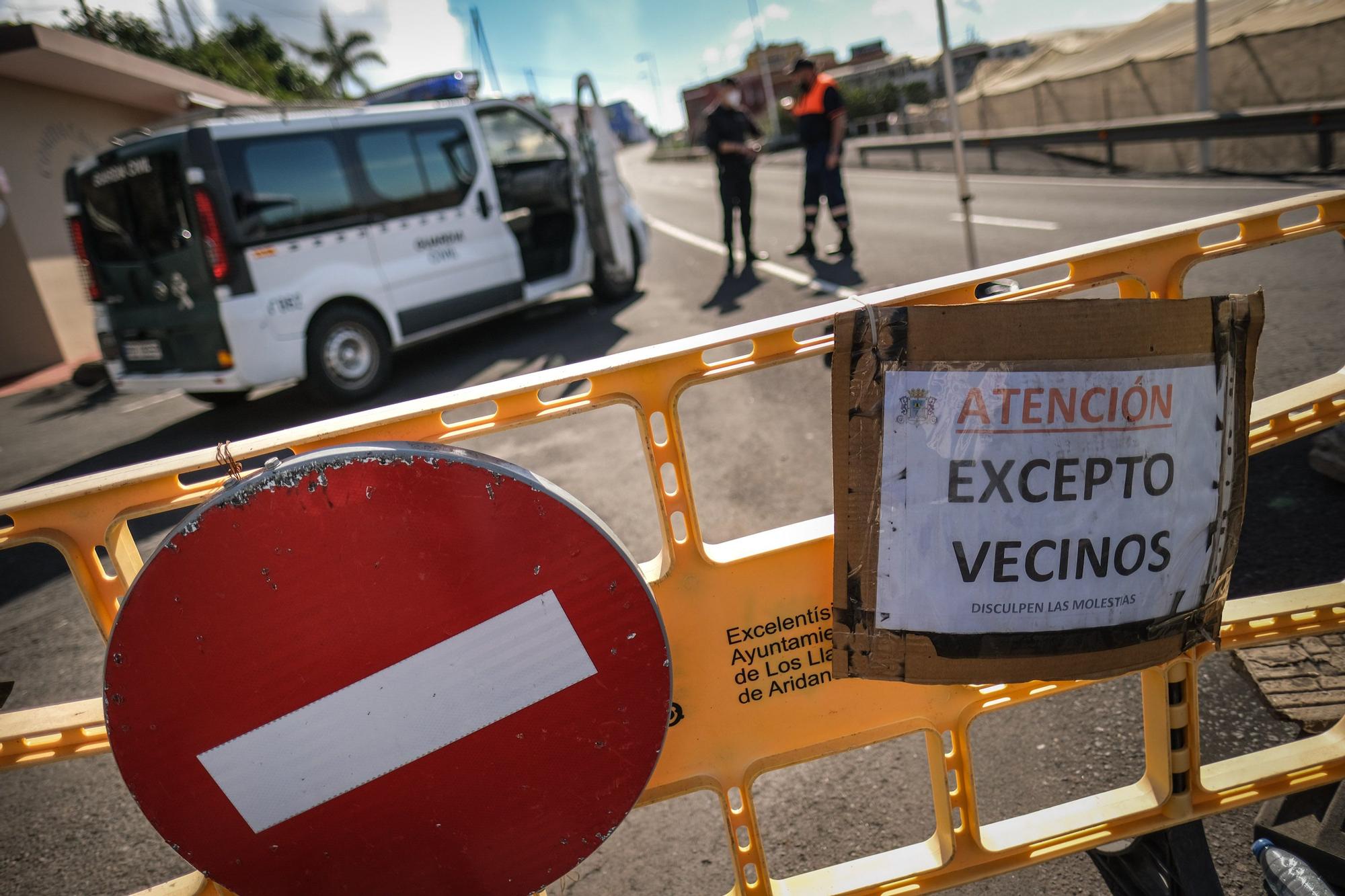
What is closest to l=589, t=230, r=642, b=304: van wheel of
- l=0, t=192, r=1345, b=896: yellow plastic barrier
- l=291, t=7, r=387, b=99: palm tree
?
l=0, t=192, r=1345, b=896: yellow plastic barrier

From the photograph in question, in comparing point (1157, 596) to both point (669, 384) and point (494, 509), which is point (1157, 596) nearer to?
point (669, 384)

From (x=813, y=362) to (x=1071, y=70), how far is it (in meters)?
18.9

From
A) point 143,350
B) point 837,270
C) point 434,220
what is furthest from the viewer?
point 837,270

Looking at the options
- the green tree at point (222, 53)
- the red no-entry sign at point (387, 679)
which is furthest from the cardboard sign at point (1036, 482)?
the green tree at point (222, 53)

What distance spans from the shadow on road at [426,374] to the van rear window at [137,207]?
1.55m

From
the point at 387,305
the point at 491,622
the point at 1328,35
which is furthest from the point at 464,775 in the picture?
the point at 1328,35

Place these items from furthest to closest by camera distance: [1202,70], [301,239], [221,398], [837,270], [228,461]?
[1202,70]
[837,270]
[221,398]
[301,239]
[228,461]

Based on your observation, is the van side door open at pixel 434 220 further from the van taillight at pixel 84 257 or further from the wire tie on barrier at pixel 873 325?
the wire tie on barrier at pixel 873 325

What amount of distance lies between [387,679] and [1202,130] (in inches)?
547

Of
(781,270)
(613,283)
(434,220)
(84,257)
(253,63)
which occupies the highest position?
(253,63)

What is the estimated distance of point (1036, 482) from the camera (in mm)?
1435

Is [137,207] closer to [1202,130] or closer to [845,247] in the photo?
[845,247]

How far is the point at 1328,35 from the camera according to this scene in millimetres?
11852

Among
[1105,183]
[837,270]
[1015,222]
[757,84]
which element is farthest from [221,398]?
[757,84]
